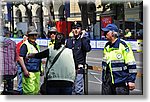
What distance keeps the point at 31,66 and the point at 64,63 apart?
38 cm

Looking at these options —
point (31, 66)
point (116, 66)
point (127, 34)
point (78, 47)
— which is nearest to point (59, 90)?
point (31, 66)

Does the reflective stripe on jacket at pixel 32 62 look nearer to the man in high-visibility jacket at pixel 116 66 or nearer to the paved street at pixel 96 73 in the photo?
the paved street at pixel 96 73

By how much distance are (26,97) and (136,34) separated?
1426 mm

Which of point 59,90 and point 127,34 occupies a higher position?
point 127,34

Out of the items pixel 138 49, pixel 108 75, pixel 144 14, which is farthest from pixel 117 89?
pixel 144 14

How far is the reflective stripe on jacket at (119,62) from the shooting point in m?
4.34

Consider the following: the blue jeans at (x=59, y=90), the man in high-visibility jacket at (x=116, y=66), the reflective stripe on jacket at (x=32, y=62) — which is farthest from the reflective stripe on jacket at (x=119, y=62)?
the reflective stripe on jacket at (x=32, y=62)

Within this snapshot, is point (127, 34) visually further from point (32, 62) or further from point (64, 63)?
point (32, 62)

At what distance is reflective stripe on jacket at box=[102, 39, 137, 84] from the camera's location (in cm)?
434

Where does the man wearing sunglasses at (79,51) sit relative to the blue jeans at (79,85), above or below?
above

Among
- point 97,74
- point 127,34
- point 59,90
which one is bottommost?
point 59,90

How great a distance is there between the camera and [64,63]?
442cm

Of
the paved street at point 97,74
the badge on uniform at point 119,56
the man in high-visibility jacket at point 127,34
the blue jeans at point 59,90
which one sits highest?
the man in high-visibility jacket at point 127,34

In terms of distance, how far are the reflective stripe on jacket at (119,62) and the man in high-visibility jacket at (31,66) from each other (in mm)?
755
